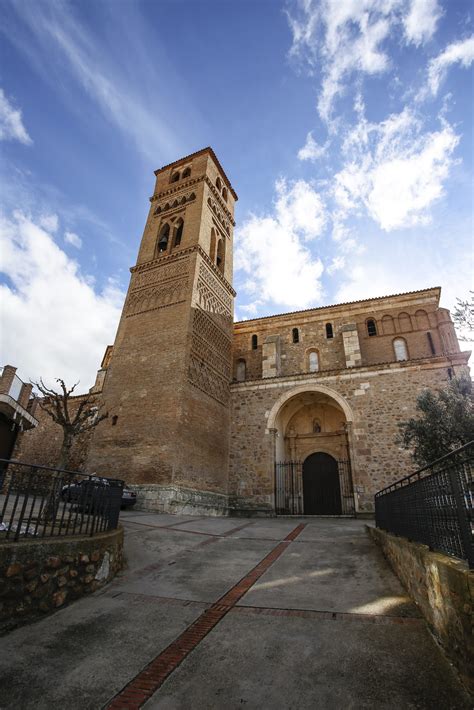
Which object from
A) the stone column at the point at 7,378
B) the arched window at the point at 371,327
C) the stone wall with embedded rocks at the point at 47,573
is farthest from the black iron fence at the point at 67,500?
the arched window at the point at 371,327

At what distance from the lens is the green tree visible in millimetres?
10273

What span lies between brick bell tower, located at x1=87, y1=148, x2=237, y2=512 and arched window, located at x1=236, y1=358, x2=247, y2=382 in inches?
86.9

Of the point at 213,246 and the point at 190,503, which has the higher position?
the point at 213,246

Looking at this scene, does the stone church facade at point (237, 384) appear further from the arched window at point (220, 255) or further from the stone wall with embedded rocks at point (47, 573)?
the stone wall with embedded rocks at point (47, 573)

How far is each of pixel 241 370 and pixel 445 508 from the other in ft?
59.4

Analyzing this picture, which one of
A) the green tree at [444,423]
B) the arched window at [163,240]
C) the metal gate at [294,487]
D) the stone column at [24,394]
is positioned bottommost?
the metal gate at [294,487]

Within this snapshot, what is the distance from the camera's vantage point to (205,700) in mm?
2617

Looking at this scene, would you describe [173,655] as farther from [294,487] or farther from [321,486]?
[321,486]

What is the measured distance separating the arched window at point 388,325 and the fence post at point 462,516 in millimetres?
17627

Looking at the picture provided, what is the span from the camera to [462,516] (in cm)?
294

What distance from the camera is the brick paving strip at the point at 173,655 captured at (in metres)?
2.64

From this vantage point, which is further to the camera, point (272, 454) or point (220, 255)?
point (220, 255)

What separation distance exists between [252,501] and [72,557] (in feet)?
40.0

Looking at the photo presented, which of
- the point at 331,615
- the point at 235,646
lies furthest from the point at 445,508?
the point at 235,646
